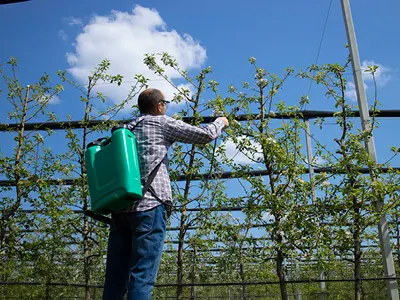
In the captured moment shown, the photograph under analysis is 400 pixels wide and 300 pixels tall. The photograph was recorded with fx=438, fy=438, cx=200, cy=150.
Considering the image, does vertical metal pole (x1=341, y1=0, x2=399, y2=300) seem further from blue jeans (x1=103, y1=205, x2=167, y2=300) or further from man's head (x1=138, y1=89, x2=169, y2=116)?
blue jeans (x1=103, y1=205, x2=167, y2=300)

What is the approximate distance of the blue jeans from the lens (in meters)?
1.80

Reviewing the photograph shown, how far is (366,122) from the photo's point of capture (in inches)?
175

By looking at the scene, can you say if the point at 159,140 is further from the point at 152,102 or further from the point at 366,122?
the point at 366,122

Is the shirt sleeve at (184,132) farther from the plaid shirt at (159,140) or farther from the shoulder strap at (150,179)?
the shoulder strap at (150,179)

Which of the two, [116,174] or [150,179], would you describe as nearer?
[116,174]

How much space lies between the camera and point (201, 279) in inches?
192


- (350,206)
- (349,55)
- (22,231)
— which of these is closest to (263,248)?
(350,206)

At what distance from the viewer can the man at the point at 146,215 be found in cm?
183

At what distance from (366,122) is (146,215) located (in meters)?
3.26

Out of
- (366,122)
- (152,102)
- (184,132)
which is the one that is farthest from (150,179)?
(366,122)

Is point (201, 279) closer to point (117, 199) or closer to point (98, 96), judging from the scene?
point (98, 96)

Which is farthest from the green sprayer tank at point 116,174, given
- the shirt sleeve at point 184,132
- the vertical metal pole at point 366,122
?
the vertical metal pole at point 366,122

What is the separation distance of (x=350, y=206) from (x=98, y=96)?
3.00 m

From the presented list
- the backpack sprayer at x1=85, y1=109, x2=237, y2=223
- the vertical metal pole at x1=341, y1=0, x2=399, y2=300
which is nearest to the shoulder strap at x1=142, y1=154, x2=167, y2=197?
the backpack sprayer at x1=85, y1=109, x2=237, y2=223
